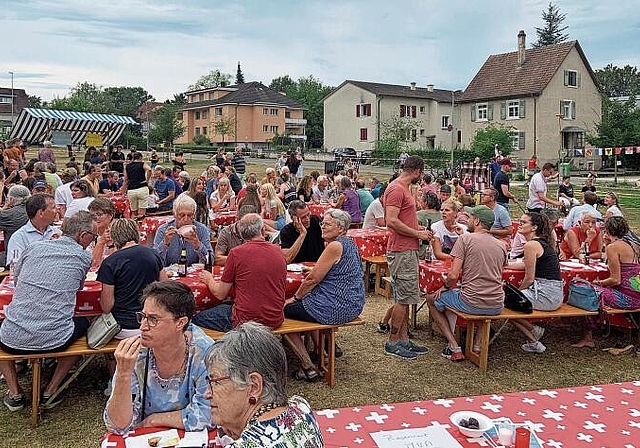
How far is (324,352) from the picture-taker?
216 inches

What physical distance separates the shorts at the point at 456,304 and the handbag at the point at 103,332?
303 cm

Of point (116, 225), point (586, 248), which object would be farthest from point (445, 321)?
point (116, 225)

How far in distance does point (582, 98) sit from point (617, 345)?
137ft

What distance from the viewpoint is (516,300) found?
5.64m

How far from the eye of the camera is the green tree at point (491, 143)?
37500mm

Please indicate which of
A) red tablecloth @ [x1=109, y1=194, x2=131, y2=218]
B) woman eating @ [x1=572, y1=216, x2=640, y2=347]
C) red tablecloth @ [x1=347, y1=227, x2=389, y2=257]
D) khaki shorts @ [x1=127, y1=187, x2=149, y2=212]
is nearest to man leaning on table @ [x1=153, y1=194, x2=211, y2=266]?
red tablecloth @ [x1=347, y1=227, x2=389, y2=257]

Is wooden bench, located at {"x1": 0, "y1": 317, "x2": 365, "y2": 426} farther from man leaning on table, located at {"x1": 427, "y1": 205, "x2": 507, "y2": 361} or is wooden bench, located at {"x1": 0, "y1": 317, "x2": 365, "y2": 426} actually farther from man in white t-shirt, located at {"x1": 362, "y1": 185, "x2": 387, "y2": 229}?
man in white t-shirt, located at {"x1": 362, "y1": 185, "x2": 387, "y2": 229}

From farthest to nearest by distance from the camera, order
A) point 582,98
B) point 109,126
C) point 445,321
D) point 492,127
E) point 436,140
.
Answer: point 436,140 < point 582,98 < point 492,127 < point 109,126 < point 445,321

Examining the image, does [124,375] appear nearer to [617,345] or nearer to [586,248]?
[617,345]

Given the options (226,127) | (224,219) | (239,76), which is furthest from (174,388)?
(239,76)

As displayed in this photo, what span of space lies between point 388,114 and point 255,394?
49147 millimetres

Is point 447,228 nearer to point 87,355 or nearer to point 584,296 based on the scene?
point 584,296

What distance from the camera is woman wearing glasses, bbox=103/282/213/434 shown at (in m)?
2.74

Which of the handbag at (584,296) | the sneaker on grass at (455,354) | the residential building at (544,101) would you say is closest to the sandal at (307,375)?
the sneaker on grass at (455,354)
